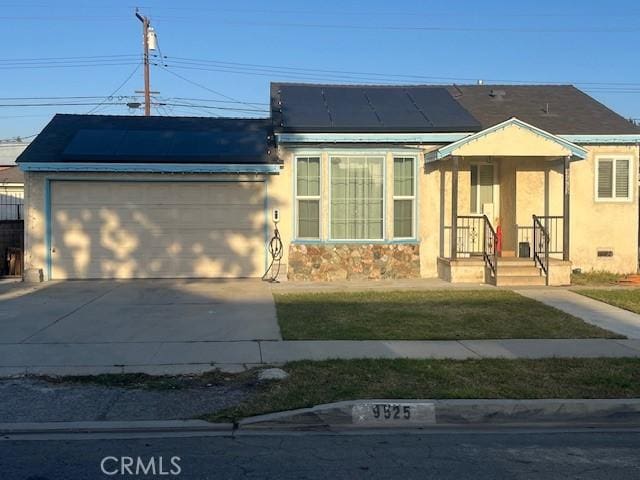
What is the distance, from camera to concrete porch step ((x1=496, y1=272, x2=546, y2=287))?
16.0m

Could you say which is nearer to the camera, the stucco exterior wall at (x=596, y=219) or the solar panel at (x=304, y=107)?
the solar panel at (x=304, y=107)

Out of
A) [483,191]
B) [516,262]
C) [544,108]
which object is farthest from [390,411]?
[544,108]

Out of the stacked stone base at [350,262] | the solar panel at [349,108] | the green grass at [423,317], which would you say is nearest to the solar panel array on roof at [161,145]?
the solar panel at [349,108]

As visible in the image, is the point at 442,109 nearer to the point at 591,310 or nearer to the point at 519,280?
the point at 519,280

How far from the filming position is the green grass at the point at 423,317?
10.6 metres

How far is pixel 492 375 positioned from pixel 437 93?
42.5 ft

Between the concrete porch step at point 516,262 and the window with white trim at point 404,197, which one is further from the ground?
the window with white trim at point 404,197

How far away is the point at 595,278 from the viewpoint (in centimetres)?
1727

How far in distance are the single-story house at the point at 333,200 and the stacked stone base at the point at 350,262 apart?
3 cm

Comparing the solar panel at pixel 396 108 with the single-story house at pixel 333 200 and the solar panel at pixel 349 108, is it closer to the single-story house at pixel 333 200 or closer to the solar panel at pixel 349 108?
the single-story house at pixel 333 200

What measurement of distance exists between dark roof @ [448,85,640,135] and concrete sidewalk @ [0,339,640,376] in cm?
929

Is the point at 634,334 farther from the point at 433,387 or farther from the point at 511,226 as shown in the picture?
the point at 511,226

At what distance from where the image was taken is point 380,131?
16859 mm

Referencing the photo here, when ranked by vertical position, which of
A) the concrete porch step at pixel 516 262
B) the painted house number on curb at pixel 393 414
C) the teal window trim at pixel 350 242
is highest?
the teal window trim at pixel 350 242
